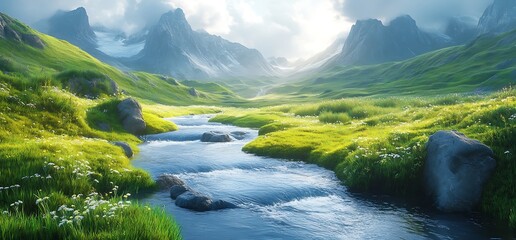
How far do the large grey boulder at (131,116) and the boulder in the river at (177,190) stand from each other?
2718 centimetres

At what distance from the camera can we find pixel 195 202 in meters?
19.3

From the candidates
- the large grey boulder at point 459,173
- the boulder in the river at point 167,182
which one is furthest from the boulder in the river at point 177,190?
the large grey boulder at point 459,173

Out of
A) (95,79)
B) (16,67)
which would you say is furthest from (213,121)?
(16,67)

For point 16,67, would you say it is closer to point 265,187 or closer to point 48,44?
point 48,44

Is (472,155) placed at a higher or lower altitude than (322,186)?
higher

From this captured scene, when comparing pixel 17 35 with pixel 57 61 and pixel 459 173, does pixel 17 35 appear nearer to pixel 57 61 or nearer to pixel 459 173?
pixel 57 61

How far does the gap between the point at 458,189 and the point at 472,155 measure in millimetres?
2091

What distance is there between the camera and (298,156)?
116ft

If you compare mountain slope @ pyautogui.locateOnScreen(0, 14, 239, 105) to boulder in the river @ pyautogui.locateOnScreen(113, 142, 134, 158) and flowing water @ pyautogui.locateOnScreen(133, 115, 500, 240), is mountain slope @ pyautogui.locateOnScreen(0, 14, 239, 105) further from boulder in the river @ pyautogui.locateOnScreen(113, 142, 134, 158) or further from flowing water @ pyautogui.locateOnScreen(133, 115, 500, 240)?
flowing water @ pyautogui.locateOnScreen(133, 115, 500, 240)

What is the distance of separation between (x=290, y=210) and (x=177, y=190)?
20.8 ft

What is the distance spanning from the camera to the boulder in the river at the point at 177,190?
21031mm

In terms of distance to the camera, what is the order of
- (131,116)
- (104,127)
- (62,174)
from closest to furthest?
(62,174), (104,127), (131,116)

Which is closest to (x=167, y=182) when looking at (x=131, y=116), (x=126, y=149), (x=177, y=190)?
(x=177, y=190)

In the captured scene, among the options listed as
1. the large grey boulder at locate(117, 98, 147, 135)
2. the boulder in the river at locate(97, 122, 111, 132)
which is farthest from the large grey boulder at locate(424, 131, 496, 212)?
the large grey boulder at locate(117, 98, 147, 135)
